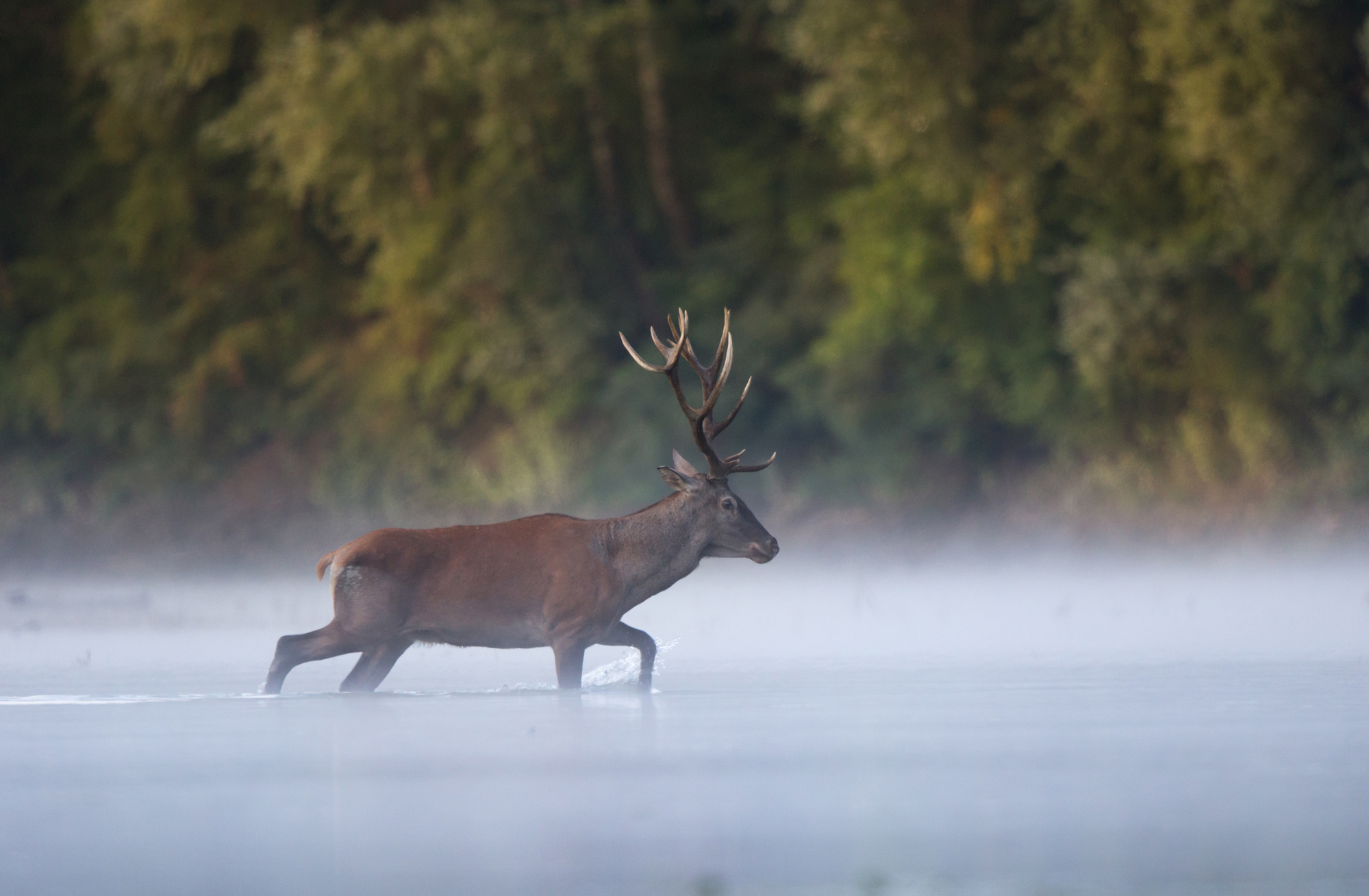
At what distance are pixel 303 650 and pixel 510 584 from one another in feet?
2.78

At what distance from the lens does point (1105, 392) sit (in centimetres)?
1463

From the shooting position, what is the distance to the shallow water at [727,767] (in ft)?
10.2

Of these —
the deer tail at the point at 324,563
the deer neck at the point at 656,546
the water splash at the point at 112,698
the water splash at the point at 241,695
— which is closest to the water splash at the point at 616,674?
the water splash at the point at 241,695

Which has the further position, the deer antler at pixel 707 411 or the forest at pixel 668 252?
the forest at pixel 668 252

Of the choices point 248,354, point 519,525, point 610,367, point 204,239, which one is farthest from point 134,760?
point 204,239

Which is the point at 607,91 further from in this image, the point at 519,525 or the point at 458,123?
the point at 519,525

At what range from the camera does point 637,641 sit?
6.70 metres

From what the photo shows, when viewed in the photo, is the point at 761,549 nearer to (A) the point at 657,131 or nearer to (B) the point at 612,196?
(A) the point at 657,131

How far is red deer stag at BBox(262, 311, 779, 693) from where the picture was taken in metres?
6.59

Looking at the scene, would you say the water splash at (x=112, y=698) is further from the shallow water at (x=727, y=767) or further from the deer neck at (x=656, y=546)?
the deer neck at (x=656, y=546)

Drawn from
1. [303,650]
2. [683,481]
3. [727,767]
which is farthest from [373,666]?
[727,767]

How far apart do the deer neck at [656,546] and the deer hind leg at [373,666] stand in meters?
0.92

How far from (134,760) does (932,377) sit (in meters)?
12.1

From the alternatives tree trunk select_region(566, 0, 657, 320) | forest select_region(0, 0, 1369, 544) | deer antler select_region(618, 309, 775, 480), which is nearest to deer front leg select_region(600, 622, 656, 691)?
deer antler select_region(618, 309, 775, 480)
